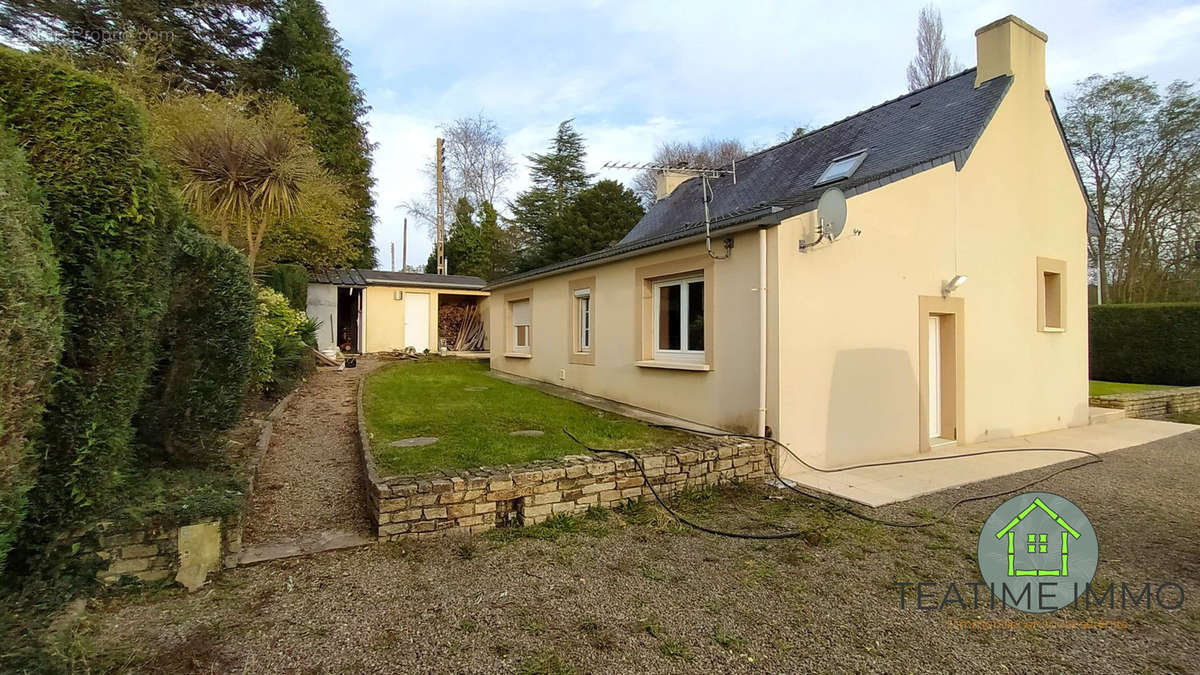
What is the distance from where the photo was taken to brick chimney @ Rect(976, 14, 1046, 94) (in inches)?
352

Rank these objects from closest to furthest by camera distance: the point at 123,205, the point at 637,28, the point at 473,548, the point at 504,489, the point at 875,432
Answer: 1. the point at 123,205
2. the point at 473,548
3. the point at 504,489
4. the point at 875,432
5. the point at 637,28

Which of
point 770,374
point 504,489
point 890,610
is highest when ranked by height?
point 770,374

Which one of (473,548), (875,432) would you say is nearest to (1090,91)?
(875,432)

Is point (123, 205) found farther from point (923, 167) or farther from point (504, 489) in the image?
point (923, 167)

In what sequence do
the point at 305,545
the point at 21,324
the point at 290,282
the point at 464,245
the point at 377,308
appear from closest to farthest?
the point at 21,324 < the point at 305,545 < the point at 290,282 < the point at 377,308 < the point at 464,245

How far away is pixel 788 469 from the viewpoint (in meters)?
6.20

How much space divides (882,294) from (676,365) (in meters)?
2.93

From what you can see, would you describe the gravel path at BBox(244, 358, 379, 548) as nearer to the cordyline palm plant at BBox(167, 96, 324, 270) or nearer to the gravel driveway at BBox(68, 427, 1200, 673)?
the gravel driveway at BBox(68, 427, 1200, 673)

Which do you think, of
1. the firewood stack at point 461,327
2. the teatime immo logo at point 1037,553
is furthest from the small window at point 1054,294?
the firewood stack at point 461,327

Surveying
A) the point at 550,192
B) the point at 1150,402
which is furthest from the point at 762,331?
the point at 550,192

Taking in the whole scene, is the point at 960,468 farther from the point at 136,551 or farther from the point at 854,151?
the point at 136,551

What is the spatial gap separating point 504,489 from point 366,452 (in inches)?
75.6

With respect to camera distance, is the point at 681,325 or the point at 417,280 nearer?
the point at 681,325

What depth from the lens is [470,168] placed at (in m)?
31.0
